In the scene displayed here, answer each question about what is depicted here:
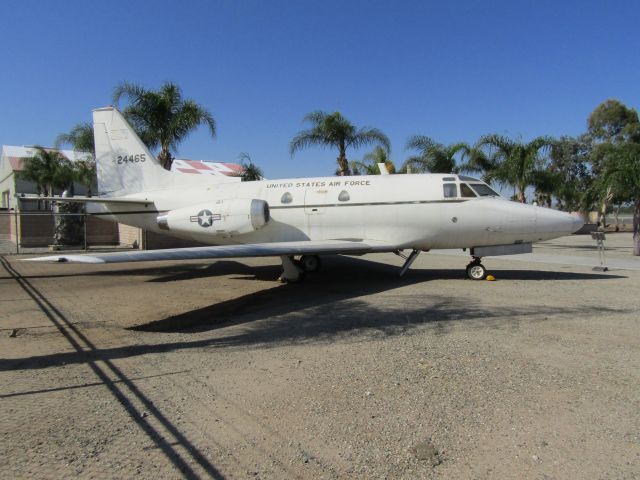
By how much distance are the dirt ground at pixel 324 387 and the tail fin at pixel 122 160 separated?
6401 mm

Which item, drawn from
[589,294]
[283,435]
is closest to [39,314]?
[283,435]

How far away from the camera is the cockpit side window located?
12327mm

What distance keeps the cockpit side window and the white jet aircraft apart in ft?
0.11

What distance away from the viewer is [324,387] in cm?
485

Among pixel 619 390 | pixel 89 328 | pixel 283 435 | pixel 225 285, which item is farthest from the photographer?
pixel 225 285

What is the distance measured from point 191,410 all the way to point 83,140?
89.0 ft

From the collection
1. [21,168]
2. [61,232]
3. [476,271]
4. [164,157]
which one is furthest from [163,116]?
Result: [21,168]

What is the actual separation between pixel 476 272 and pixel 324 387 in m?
9.04

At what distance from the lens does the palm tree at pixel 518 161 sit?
81.5ft

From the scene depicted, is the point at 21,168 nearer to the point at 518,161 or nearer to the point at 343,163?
the point at 343,163

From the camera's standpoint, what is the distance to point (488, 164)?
27516 millimetres

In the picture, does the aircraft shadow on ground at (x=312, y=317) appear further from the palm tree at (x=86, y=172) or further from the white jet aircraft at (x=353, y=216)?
the palm tree at (x=86, y=172)

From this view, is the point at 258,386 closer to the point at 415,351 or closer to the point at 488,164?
the point at 415,351

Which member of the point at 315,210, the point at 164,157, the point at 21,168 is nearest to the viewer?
the point at 315,210
